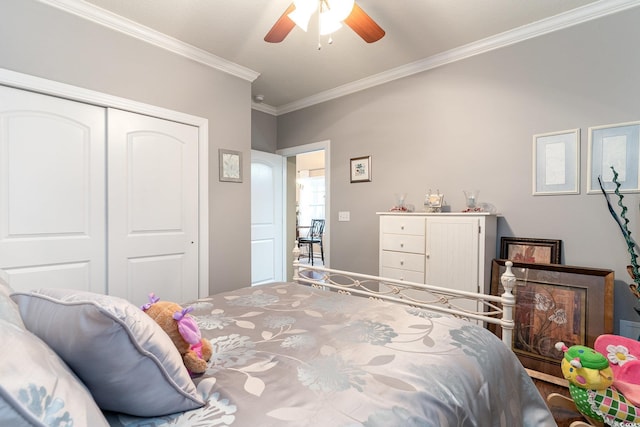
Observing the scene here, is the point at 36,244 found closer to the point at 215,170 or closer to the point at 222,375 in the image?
the point at 215,170

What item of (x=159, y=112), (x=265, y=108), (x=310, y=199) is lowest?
(x=310, y=199)

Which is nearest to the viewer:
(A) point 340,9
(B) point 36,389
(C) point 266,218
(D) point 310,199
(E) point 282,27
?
(B) point 36,389

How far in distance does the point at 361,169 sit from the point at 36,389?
10.5 ft

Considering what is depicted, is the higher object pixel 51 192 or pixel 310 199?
pixel 310 199

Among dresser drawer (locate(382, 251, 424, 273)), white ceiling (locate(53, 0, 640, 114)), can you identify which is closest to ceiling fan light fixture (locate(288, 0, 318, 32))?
white ceiling (locate(53, 0, 640, 114))

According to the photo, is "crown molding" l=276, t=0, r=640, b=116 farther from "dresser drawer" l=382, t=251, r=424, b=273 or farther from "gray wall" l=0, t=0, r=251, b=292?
"dresser drawer" l=382, t=251, r=424, b=273

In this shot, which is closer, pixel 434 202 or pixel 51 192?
pixel 51 192

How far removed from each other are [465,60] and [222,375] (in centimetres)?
303

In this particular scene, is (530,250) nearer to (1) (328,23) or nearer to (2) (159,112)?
(1) (328,23)

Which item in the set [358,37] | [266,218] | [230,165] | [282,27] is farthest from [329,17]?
[266,218]

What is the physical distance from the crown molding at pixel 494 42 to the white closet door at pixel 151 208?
183cm

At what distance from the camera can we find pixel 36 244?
200 centimetres

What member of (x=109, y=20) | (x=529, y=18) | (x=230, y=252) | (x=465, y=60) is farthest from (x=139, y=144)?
(x=529, y=18)

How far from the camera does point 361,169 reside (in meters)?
3.42
